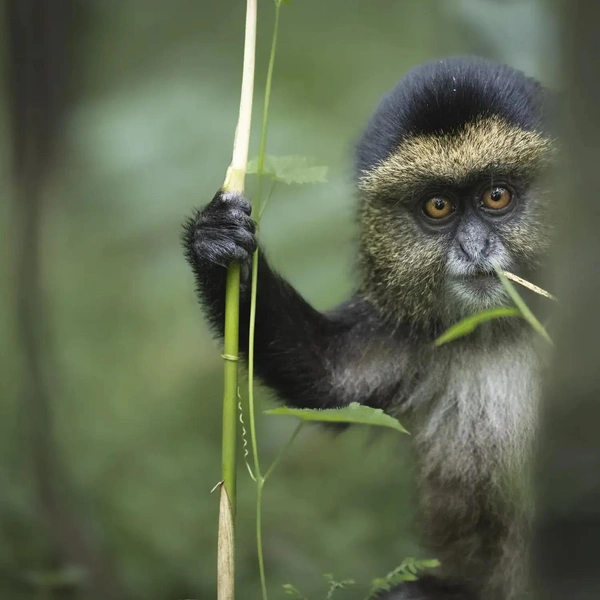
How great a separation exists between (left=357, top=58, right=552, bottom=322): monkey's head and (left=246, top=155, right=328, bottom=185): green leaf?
28.1 inches

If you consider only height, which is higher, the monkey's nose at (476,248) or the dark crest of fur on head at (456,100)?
Answer: the dark crest of fur on head at (456,100)

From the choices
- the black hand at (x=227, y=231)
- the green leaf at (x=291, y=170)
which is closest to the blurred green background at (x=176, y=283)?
the black hand at (x=227, y=231)

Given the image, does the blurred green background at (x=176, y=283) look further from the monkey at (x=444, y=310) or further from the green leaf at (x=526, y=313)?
the green leaf at (x=526, y=313)

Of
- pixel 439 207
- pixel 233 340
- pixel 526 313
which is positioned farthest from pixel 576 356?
pixel 439 207

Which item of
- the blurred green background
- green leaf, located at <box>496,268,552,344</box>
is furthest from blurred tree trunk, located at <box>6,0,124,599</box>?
green leaf, located at <box>496,268,552,344</box>

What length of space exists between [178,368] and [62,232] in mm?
1018

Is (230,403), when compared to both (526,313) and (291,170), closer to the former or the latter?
(291,170)

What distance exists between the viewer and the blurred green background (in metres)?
4.70

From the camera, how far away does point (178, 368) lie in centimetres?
505

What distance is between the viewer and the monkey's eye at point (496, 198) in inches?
118

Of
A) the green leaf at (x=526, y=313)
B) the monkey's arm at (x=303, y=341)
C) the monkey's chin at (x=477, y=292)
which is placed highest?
the green leaf at (x=526, y=313)

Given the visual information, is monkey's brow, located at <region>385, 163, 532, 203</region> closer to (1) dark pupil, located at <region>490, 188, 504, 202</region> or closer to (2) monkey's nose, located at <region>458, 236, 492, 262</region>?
(1) dark pupil, located at <region>490, 188, 504, 202</region>

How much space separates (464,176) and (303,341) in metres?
0.83

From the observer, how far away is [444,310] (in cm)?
318
